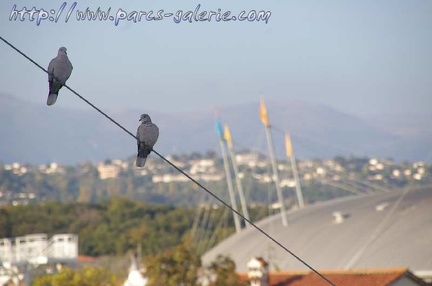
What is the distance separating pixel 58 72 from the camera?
28531 mm

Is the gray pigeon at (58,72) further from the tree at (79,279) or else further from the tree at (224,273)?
the tree at (79,279)

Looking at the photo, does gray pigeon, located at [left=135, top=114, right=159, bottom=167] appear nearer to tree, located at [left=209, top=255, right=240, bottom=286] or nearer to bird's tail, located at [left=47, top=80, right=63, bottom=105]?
bird's tail, located at [left=47, top=80, right=63, bottom=105]

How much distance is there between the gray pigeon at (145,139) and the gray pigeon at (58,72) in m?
1.52

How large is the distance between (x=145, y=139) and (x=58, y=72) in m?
1.81

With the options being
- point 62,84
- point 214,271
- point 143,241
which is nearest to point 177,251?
point 214,271

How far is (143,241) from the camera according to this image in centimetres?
15612

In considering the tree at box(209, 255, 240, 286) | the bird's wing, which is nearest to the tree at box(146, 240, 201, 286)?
the tree at box(209, 255, 240, 286)

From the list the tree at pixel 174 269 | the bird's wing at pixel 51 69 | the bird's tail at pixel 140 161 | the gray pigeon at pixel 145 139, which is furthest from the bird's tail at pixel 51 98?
the tree at pixel 174 269

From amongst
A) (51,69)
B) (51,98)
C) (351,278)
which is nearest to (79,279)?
(351,278)

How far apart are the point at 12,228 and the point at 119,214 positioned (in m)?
23.9

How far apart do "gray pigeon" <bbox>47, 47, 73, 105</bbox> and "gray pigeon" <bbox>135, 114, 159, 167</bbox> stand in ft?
4.97

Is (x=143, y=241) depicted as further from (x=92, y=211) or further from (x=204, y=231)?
(x=92, y=211)

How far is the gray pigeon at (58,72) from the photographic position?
27703 millimetres

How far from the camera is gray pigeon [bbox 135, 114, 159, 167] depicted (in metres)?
28.5
